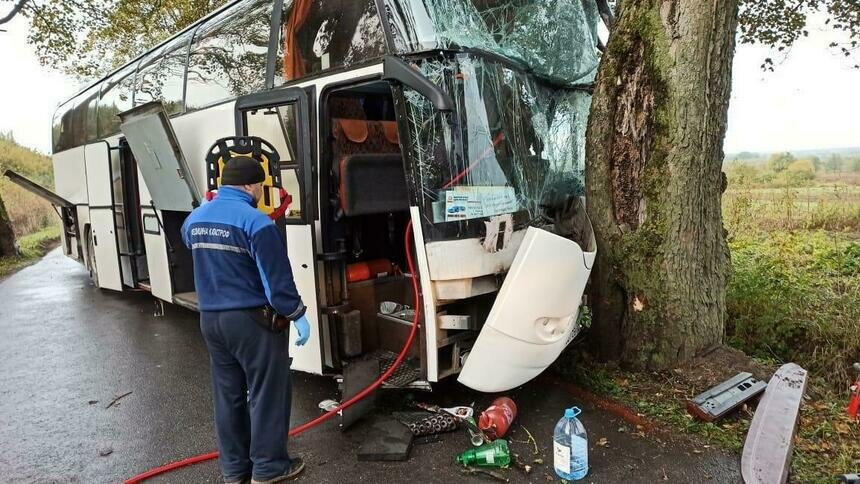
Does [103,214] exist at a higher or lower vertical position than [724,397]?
higher

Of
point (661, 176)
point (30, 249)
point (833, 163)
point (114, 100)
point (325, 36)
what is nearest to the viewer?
point (661, 176)

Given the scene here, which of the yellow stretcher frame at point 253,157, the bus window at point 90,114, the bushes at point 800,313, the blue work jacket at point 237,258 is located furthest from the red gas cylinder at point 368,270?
the bus window at point 90,114

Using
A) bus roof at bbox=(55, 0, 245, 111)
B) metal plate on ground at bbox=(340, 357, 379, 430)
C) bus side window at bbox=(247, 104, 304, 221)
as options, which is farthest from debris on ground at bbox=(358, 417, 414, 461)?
bus roof at bbox=(55, 0, 245, 111)

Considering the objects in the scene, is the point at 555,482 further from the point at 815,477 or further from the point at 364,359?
the point at 364,359

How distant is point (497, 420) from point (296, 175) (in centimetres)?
224

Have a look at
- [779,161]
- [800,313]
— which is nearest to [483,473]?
[800,313]

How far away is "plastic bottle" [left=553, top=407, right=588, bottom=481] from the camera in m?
2.91

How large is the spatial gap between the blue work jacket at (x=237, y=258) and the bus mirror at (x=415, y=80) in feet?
3.57

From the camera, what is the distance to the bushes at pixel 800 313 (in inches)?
168

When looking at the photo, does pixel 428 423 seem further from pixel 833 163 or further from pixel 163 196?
pixel 833 163

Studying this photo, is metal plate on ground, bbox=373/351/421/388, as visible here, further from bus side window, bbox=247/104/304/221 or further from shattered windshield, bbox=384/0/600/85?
shattered windshield, bbox=384/0/600/85

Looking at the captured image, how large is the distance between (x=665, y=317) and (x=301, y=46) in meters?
3.40

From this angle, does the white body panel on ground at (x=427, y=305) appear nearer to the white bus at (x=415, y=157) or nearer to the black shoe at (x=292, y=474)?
the white bus at (x=415, y=157)

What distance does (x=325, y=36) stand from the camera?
12.6ft
